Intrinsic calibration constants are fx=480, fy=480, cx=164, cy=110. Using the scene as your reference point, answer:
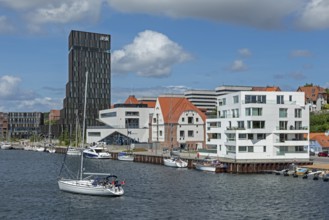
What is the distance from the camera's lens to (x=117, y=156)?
478 feet

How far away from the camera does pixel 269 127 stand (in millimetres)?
100312

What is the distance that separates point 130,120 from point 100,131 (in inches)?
574

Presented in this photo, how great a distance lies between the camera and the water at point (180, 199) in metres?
55.0

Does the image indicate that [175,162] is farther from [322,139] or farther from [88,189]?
[88,189]

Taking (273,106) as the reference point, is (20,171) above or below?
below

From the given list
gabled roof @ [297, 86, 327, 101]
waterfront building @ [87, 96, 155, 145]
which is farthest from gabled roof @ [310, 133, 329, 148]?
waterfront building @ [87, 96, 155, 145]

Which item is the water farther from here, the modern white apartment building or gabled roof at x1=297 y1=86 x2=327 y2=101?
gabled roof at x1=297 y1=86 x2=327 y2=101

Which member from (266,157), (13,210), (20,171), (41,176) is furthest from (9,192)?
(266,157)

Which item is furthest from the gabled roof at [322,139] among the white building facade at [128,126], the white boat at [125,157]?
the white building facade at [128,126]

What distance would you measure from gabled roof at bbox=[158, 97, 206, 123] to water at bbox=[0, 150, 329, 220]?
68446 mm

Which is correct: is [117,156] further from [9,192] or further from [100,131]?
A: [9,192]

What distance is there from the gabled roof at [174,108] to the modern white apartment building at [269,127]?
54.8 metres

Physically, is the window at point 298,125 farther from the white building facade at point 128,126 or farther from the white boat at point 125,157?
the white building facade at point 128,126

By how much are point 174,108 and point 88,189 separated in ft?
317
